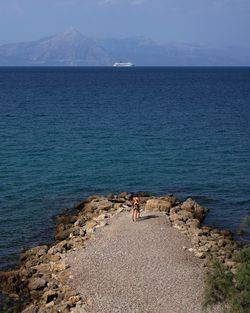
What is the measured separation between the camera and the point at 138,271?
33.5 m

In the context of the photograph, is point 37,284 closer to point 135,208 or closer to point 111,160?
point 135,208

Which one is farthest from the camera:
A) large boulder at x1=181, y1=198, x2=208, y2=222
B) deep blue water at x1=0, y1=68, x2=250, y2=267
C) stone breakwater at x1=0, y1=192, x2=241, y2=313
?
deep blue water at x1=0, y1=68, x2=250, y2=267

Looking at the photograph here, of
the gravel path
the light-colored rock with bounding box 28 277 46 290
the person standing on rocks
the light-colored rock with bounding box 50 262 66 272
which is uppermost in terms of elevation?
the person standing on rocks

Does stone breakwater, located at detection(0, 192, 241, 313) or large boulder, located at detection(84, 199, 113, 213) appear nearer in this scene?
stone breakwater, located at detection(0, 192, 241, 313)

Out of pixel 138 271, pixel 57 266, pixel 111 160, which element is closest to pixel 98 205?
pixel 57 266

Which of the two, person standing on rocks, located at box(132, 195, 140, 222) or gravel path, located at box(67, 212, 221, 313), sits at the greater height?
person standing on rocks, located at box(132, 195, 140, 222)

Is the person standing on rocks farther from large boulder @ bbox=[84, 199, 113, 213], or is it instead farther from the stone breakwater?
large boulder @ bbox=[84, 199, 113, 213]

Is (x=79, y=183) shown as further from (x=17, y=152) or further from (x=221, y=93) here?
(x=221, y=93)

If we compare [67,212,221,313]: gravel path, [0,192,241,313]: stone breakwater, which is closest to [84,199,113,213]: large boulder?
[0,192,241,313]: stone breakwater

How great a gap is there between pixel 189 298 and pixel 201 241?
9402 mm

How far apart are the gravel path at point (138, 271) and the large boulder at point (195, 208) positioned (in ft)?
14.9

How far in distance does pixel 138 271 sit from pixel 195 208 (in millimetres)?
14998

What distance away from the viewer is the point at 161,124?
89938 mm

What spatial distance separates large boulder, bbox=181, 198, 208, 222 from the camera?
46.4m
